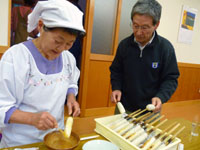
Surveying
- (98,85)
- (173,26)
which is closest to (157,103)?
(98,85)

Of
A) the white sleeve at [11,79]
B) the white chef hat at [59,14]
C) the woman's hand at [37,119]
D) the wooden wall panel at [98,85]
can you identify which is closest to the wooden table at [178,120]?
the woman's hand at [37,119]

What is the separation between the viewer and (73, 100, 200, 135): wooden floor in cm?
270

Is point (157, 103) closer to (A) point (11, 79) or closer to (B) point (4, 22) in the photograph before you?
(A) point (11, 79)

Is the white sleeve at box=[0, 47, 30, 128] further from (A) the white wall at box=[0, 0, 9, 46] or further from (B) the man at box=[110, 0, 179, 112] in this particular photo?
(A) the white wall at box=[0, 0, 9, 46]

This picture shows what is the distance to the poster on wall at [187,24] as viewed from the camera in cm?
418

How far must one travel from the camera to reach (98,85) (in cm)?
325

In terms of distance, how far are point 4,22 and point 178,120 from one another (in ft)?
7.74

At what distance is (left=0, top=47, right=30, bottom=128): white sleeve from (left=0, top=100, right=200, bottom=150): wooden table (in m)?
0.24

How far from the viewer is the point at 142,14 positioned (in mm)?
1339

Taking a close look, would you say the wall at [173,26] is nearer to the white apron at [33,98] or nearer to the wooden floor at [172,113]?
the wooden floor at [172,113]

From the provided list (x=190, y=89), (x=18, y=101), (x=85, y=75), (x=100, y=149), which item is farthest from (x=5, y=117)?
(x=190, y=89)

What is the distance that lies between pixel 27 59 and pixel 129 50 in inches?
39.2

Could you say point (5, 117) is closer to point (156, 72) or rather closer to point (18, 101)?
point (18, 101)

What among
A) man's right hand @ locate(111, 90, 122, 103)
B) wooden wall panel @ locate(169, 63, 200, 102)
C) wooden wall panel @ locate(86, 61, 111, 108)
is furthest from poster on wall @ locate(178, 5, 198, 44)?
man's right hand @ locate(111, 90, 122, 103)
